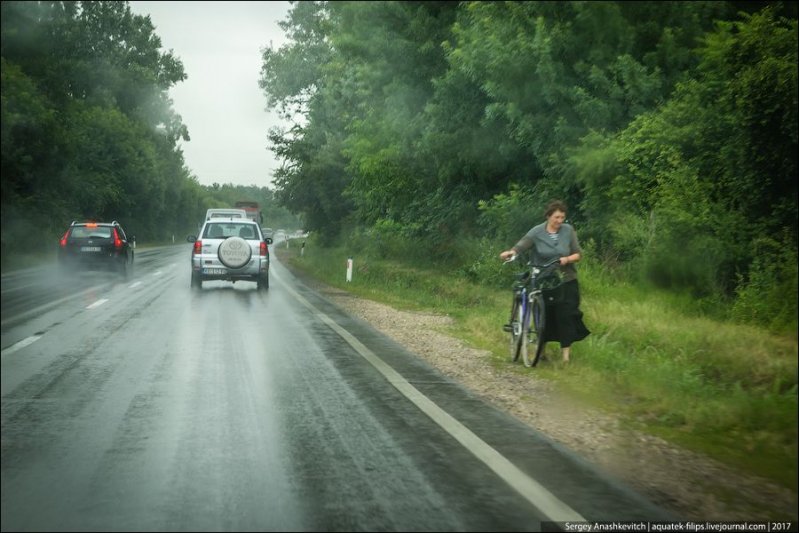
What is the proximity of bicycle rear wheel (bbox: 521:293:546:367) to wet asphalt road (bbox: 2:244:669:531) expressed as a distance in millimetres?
1253

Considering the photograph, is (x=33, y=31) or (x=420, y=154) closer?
(x=33, y=31)

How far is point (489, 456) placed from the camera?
548cm

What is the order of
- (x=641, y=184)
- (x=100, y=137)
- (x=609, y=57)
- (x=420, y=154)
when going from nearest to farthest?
1. (x=641, y=184)
2. (x=609, y=57)
3. (x=420, y=154)
4. (x=100, y=137)

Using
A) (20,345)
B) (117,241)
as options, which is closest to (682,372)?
(20,345)

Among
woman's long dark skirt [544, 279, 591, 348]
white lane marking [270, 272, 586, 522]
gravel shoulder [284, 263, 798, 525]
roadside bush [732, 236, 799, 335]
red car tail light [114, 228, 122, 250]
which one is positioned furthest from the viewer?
red car tail light [114, 228, 122, 250]

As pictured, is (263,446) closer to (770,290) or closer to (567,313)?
(567,313)

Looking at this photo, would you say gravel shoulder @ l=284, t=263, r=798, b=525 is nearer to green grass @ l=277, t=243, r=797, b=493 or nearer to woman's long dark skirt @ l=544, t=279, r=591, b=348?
green grass @ l=277, t=243, r=797, b=493

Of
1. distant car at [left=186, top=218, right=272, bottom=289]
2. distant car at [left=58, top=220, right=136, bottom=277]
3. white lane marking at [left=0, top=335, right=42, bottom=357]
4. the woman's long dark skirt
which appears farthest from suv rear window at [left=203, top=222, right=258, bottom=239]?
the woman's long dark skirt

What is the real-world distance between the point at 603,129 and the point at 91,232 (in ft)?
47.9

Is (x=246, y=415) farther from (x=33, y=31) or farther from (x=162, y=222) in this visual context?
(x=162, y=222)

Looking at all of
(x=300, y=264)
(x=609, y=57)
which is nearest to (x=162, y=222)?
(x=300, y=264)

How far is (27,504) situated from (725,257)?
983 cm

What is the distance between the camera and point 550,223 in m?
9.43

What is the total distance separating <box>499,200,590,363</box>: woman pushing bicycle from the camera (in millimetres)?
→ 9203
